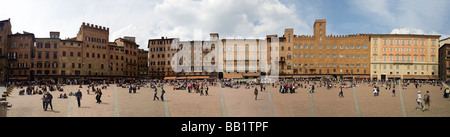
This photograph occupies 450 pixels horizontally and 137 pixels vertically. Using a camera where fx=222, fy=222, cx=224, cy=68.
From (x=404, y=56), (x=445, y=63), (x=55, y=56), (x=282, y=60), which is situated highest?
(x=404, y=56)

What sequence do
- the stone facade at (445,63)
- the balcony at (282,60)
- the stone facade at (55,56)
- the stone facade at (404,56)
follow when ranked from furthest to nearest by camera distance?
the balcony at (282,60) → the stone facade at (404,56) → the stone facade at (445,63) → the stone facade at (55,56)

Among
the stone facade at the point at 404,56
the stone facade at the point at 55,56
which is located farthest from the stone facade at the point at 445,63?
the stone facade at the point at 55,56

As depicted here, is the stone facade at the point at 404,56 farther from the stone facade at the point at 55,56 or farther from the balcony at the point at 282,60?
the stone facade at the point at 55,56

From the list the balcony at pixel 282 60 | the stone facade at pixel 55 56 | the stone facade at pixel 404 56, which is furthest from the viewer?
the balcony at pixel 282 60

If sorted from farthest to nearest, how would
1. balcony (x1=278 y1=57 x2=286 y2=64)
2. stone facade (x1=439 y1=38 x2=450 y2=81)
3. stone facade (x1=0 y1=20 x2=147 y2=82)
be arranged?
1. balcony (x1=278 y1=57 x2=286 y2=64)
2. stone facade (x1=439 y1=38 x2=450 y2=81)
3. stone facade (x1=0 y1=20 x2=147 y2=82)

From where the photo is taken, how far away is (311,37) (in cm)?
6175

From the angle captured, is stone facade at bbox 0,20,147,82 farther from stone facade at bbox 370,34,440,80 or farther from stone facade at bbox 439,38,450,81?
stone facade at bbox 439,38,450,81

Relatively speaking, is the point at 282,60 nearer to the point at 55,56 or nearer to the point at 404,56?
the point at 404,56

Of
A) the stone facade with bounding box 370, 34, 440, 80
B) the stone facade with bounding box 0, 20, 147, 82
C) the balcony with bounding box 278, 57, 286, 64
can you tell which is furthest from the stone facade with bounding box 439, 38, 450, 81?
the stone facade with bounding box 0, 20, 147, 82

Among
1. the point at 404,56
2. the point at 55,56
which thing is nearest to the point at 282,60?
the point at 404,56

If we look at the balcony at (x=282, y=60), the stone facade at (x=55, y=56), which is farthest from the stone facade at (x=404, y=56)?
the stone facade at (x=55, y=56)

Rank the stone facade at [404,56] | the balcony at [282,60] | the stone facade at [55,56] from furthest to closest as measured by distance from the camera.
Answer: the balcony at [282,60], the stone facade at [404,56], the stone facade at [55,56]

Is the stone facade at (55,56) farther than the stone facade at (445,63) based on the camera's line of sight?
No
